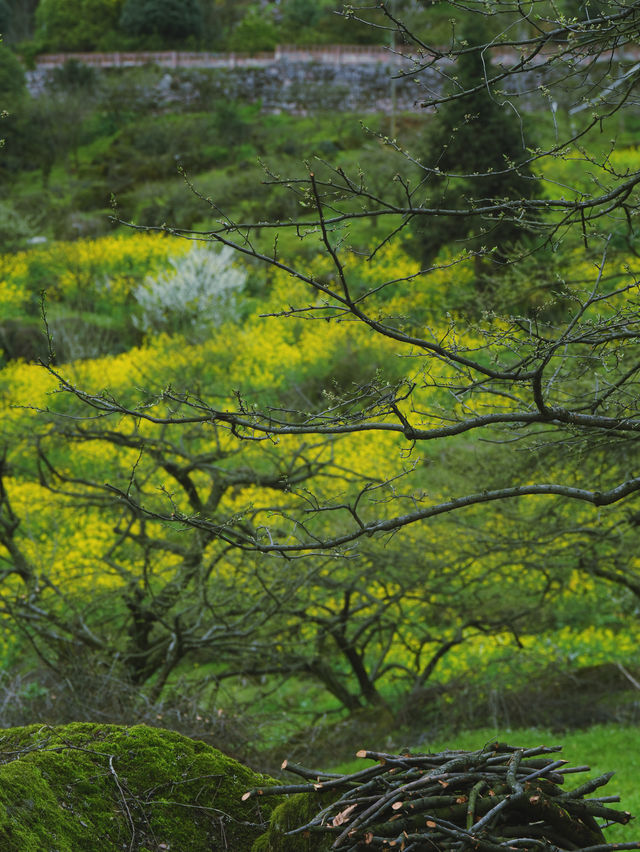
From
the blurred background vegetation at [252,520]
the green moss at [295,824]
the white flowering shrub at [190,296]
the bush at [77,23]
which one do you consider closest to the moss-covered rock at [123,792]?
the green moss at [295,824]

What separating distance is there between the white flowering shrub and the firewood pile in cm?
2081

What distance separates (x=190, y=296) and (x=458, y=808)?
21.8 m

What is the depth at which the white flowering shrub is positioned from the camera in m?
23.6

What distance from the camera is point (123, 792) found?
3113mm

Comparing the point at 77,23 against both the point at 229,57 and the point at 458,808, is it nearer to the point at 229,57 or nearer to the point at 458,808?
the point at 229,57

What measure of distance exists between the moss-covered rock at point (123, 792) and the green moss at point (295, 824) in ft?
0.63

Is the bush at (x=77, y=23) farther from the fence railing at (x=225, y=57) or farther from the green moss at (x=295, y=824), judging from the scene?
the green moss at (x=295, y=824)

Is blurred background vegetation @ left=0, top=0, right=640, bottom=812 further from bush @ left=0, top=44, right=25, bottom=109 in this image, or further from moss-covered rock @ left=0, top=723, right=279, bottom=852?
moss-covered rock @ left=0, top=723, right=279, bottom=852

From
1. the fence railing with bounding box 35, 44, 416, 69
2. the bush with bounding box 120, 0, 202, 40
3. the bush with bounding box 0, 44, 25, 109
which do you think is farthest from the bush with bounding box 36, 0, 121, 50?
the bush with bounding box 0, 44, 25, 109

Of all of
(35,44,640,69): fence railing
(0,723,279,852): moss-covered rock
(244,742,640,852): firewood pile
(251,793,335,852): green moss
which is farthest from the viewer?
(35,44,640,69): fence railing

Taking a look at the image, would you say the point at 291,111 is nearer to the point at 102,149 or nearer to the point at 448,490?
the point at 102,149

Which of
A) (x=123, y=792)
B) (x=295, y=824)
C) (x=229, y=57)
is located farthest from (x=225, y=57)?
(x=295, y=824)

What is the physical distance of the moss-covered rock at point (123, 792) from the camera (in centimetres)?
280

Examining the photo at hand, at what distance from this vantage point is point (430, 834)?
2.67 meters
